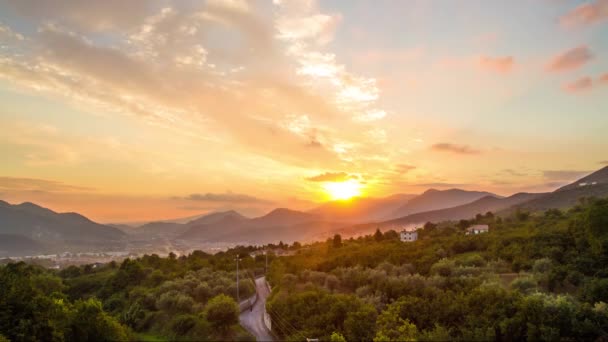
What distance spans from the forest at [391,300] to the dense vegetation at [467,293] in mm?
84

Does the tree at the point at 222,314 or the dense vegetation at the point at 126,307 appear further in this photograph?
the tree at the point at 222,314

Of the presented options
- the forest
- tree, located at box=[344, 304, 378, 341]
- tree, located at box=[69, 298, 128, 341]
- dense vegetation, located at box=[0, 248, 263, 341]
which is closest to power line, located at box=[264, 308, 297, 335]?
the forest

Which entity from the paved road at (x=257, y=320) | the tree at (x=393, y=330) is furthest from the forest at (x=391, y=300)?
the paved road at (x=257, y=320)

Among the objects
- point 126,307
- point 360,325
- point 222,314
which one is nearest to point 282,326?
point 222,314

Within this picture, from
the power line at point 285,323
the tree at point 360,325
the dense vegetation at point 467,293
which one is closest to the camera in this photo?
the dense vegetation at point 467,293

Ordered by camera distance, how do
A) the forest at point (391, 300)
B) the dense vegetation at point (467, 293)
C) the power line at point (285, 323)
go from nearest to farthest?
the dense vegetation at point (467, 293) → the forest at point (391, 300) → the power line at point (285, 323)

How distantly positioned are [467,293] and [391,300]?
17.2 ft

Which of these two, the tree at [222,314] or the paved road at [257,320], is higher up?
the tree at [222,314]

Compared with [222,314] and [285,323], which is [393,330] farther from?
[222,314]

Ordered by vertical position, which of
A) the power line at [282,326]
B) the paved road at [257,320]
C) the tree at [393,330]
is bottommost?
the paved road at [257,320]

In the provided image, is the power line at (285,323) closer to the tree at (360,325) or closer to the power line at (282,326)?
the power line at (282,326)

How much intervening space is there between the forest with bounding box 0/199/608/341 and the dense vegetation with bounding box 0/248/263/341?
121 millimetres

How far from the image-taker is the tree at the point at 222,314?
34.3 metres

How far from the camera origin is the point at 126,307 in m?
49.1
